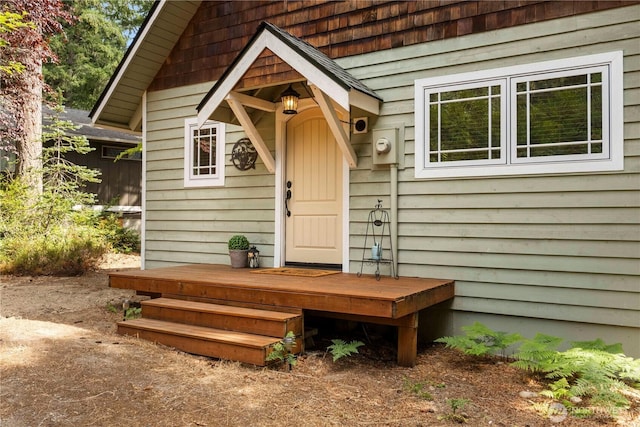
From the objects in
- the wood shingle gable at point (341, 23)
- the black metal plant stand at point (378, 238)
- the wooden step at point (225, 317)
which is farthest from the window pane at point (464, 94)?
the wooden step at point (225, 317)

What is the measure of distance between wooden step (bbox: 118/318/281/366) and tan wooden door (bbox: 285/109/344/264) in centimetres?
178

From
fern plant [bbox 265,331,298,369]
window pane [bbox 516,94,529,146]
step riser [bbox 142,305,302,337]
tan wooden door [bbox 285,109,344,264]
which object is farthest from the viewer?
tan wooden door [bbox 285,109,344,264]

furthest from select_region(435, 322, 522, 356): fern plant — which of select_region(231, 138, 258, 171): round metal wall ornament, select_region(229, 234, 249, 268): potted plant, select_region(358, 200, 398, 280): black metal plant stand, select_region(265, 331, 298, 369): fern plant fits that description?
select_region(231, 138, 258, 171): round metal wall ornament

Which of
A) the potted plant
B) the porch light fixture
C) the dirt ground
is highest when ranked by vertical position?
the porch light fixture

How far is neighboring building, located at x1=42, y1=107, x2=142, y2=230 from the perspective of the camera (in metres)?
13.6

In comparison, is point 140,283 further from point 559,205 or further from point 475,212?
point 559,205

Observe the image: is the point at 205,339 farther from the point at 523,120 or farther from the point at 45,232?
the point at 45,232

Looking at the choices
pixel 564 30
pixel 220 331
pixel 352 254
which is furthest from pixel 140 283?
pixel 564 30

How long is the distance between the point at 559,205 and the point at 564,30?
1519 mm

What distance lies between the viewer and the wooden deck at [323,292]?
12.3 ft

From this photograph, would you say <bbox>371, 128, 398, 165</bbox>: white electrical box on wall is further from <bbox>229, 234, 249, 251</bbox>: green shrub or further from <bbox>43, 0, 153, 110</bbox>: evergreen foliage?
<bbox>43, 0, 153, 110</bbox>: evergreen foliage

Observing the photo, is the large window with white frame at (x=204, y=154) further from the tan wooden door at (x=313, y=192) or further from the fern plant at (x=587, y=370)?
the fern plant at (x=587, y=370)

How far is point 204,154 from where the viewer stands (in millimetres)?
6664

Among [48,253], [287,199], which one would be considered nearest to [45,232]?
[48,253]
